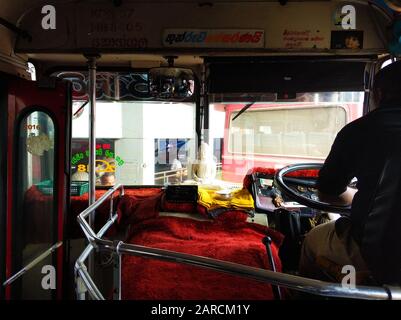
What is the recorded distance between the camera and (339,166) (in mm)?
1368

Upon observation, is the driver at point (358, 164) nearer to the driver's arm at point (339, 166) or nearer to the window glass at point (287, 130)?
the driver's arm at point (339, 166)

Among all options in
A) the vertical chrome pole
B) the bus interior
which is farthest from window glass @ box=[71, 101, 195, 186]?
the vertical chrome pole

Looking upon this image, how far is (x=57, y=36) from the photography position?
7.71 feet

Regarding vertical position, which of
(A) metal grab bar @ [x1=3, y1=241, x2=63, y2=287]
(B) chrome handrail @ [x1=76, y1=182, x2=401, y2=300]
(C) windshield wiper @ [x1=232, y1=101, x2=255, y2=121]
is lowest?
(A) metal grab bar @ [x1=3, y1=241, x2=63, y2=287]

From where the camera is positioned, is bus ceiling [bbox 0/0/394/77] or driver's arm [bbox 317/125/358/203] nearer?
driver's arm [bbox 317/125/358/203]

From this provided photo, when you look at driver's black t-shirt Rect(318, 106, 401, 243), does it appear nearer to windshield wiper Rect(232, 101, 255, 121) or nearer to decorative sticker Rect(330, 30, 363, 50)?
decorative sticker Rect(330, 30, 363, 50)

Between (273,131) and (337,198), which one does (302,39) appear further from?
(337,198)

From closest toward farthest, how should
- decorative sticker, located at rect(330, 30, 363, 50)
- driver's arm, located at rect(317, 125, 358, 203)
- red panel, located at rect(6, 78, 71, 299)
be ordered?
1. driver's arm, located at rect(317, 125, 358, 203)
2. decorative sticker, located at rect(330, 30, 363, 50)
3. red panel, located at rect(6, 78, 71, 299)

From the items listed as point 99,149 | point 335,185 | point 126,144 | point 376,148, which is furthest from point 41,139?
point 376,148

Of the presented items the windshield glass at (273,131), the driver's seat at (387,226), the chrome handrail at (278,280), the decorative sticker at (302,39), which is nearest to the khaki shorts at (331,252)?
the driver's seat at (387,226)

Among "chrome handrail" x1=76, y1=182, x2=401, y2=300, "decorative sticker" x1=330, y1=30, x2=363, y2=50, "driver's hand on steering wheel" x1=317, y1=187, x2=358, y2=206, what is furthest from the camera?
"decorative sticker" x1=330, y1=30, x2=363, y2=50

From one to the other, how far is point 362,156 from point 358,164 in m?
0.04

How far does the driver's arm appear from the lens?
4.36ft

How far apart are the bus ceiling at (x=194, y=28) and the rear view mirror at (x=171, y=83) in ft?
1.09
